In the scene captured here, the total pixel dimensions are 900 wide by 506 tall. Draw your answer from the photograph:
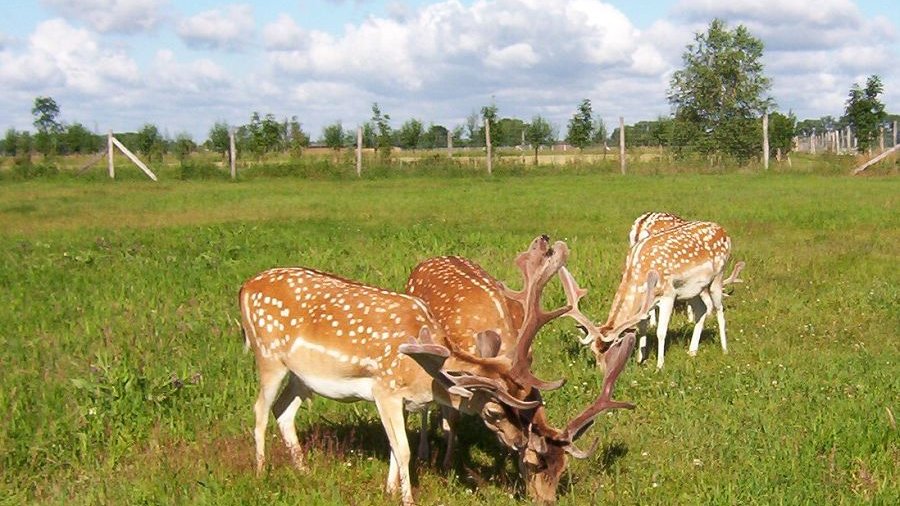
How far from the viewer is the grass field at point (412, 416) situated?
20.0 feet

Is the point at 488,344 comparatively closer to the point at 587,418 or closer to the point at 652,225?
the point at 587,418

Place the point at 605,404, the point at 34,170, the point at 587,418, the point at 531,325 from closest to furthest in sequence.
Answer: the point at 587,418 → the point at 605,404 → the point at 531,325 → the point at 34,170

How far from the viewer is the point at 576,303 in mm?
8430

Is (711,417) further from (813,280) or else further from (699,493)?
(813,280)

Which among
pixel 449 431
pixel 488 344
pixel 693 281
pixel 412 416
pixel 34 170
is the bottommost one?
pixel 412 416

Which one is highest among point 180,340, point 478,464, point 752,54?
point 752,54

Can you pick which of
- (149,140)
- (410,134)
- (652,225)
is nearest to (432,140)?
(410,134)

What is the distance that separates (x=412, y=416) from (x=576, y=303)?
1.83 meters

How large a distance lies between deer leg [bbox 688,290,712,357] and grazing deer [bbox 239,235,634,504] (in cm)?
423

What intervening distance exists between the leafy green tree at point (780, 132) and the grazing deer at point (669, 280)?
42.8m

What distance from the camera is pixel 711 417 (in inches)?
295

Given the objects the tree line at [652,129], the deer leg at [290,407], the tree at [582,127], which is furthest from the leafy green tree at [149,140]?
the deer leg at [290,407]

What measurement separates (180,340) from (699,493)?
5.45 metres

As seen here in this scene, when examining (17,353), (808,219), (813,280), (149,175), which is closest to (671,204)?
(808,219)
